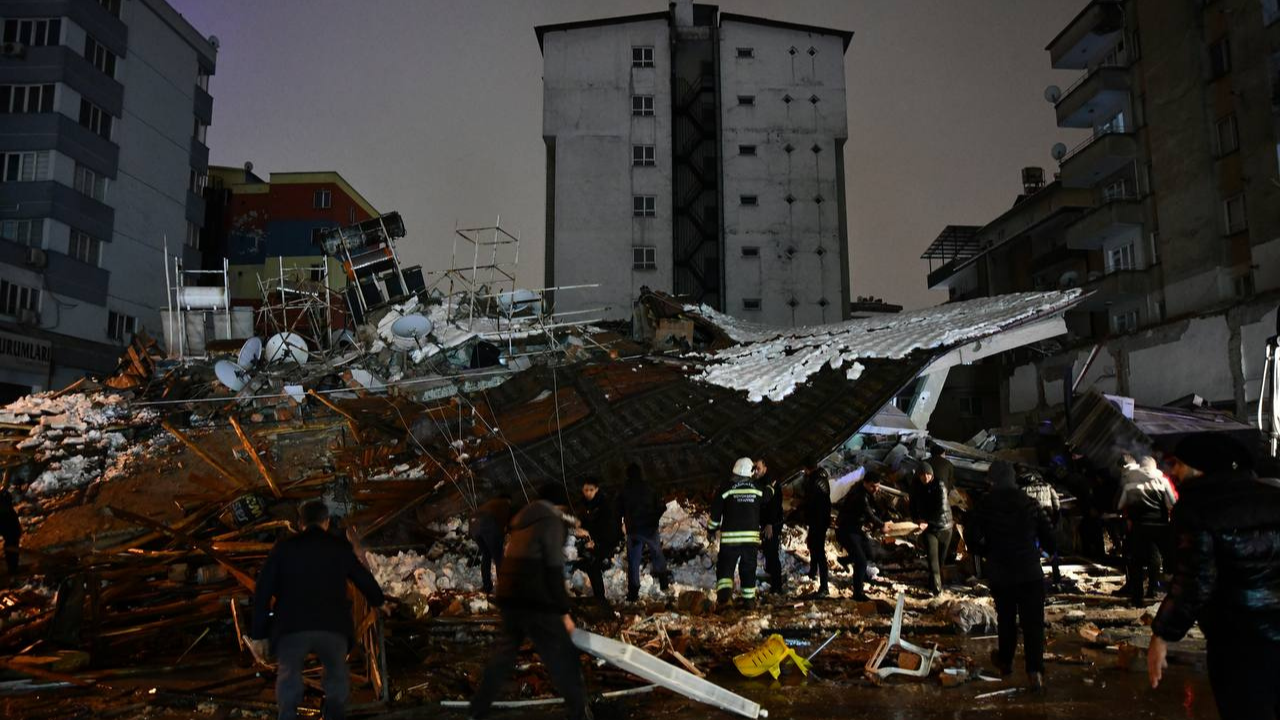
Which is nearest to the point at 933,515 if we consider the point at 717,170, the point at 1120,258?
the point at 1120,258

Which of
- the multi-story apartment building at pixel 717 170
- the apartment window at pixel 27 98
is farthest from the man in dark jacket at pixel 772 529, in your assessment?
the apartment window at pixel 27 98

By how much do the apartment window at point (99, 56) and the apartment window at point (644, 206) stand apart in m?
21.9

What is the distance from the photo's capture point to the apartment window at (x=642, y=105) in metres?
34.3

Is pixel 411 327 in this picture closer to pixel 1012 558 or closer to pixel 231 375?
pixel 231 375

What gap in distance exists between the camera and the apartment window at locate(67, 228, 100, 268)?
28.2 meters

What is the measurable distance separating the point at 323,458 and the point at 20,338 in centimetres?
1918

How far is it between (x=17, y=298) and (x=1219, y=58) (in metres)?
39.4

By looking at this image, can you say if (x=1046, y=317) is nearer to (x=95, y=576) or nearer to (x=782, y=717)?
(x=782, y=717)

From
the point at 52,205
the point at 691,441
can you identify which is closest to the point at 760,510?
the point at 691,441

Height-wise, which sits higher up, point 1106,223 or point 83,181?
point 83,181

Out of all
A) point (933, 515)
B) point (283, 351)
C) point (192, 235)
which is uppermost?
point (192, 235)

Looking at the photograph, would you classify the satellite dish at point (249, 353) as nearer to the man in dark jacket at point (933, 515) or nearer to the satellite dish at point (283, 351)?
the satellite dish at point (283, 351)

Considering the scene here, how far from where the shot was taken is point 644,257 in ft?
110

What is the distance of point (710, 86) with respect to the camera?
36844 millimetres
